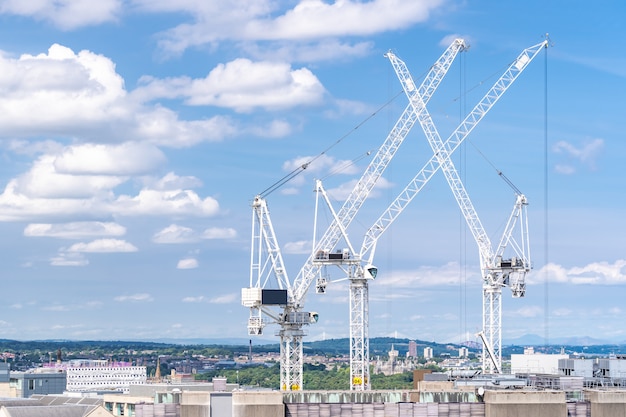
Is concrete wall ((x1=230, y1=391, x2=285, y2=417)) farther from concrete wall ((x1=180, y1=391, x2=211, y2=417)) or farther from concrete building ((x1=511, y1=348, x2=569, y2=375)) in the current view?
concrete building ((x1=511, y1=348, x2=569, y2=375))

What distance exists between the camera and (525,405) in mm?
93250

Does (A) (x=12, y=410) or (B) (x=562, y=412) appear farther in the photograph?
(A) (x=12, y=410)

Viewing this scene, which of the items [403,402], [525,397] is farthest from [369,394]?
[525,397]

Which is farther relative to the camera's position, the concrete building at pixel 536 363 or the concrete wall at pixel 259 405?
the concrete building at pixel 536 363

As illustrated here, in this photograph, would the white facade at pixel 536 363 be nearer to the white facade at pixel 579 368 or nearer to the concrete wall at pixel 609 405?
the white facade at pixel 579 368

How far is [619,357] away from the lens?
15088cm

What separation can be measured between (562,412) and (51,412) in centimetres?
6172

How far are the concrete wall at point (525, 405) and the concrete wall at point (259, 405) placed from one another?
14.7 meters

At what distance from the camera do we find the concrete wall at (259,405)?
92062 millimetres

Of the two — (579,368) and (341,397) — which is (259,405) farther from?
(579,368)

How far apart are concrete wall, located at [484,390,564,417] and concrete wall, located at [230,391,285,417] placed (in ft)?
48.1

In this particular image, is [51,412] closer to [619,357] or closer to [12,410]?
[12,410]

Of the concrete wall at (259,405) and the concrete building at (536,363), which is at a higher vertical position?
the concrete building at (536,363)

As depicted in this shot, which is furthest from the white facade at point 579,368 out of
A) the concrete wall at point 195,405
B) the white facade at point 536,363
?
the concrete wall at point 195,405
